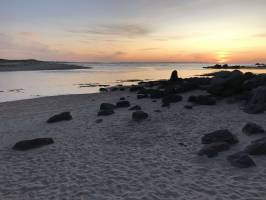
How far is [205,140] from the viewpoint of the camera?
1350cm

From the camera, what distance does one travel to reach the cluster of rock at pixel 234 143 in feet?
35.6

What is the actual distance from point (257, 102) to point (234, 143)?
7978mm

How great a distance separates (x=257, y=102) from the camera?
20203 millimetres

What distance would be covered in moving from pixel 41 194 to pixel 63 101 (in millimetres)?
20465

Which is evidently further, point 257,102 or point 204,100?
point 204,100

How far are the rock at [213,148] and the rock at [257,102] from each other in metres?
7.11

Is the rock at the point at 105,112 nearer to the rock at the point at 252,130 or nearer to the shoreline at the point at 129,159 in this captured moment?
the shoreline at the point at 129,159

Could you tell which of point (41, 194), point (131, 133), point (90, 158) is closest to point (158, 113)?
point (131, 133)

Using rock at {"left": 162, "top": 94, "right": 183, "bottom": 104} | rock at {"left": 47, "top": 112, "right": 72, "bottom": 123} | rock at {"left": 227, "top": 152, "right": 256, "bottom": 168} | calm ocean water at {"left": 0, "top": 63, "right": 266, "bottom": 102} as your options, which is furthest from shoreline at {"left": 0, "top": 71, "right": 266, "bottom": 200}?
calm ocean water at {"left": 0, "top": 63, "right": 266, "bottom": 102}

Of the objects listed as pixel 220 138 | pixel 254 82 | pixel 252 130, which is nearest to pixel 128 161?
pixel 220 138

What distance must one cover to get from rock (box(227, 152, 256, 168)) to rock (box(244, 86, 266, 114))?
8.36m

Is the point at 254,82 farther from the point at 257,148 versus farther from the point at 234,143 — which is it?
the point at 257,148

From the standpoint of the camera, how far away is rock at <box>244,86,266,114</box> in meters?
18.9

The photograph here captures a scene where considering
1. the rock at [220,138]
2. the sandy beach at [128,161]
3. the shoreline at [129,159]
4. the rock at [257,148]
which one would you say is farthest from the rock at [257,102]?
the rock at [257,148]
